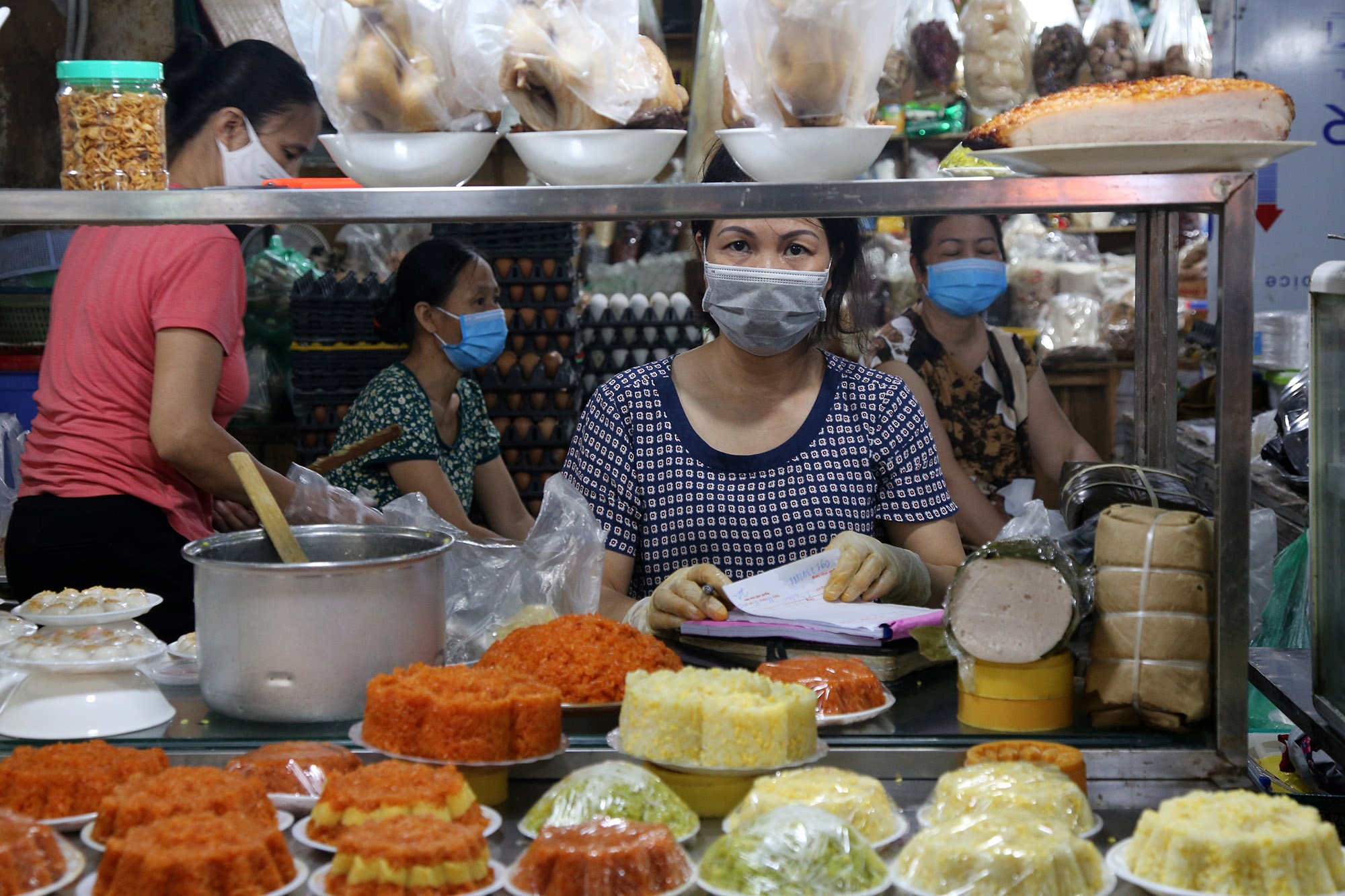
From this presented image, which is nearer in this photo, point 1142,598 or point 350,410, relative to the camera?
point 1142,598

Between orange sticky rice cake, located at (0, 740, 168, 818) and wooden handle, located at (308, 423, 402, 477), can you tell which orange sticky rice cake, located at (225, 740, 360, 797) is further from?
wooden handle, located at (308, 423, 402, 477)

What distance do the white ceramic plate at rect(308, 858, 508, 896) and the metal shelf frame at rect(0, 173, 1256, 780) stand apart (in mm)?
464

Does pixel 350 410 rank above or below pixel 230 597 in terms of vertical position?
above

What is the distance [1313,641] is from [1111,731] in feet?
1.59

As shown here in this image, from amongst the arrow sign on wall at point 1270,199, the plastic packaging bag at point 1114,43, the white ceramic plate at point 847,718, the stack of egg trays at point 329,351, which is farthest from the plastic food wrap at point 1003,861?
the arrow sign on wall at point 1270,199

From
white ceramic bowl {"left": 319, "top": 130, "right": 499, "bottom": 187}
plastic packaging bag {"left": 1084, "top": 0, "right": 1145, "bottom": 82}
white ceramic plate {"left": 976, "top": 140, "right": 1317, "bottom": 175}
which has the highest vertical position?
plastic packaging bag {"left": 1084, "top": 0, "right": 1145, "bottom": 82}

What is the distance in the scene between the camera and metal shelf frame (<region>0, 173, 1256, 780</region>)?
1.48 metres

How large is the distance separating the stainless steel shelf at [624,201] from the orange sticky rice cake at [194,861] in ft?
2.33

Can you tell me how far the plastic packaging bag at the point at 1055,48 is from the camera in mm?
1879

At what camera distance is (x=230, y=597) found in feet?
4.98

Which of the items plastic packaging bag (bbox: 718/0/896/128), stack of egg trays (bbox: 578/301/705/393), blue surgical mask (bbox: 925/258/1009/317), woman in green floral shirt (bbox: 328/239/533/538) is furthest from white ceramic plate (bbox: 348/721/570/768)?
stack of egg trays (bbox: 578/301/705/393)

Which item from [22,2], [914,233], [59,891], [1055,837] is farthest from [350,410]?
[1055,837]

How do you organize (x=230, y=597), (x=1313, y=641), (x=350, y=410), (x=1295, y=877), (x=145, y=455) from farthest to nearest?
(x=350, y=410) < (x=145, y=455) < (x=1313, y=641) < (x=230, y=597) < (x=1295, y=877)

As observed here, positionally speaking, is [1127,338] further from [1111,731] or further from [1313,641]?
[1111,731]
